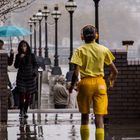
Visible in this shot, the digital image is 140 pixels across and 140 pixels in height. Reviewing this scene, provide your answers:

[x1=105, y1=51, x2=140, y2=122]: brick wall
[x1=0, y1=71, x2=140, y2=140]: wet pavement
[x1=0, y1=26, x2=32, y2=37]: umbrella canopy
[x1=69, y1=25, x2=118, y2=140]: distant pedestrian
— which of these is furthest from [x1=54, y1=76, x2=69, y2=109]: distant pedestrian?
[x1=69, y1=25, x2=118, y2=140]: distant pedestrian

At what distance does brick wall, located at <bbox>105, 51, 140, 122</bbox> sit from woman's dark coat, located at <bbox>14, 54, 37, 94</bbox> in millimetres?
2086

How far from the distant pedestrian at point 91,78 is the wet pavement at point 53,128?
4.80 ft

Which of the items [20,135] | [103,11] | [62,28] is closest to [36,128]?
[20,135]

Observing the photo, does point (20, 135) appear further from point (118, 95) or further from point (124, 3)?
point (124, 3)

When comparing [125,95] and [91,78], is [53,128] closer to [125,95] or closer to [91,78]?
[125,95]

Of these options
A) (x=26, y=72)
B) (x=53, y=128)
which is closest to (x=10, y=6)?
(x=26, y=72)

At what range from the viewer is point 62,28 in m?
103

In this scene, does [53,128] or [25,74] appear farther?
[25,74]

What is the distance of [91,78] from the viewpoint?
11359mm

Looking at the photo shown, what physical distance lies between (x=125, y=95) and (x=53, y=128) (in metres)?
1.67

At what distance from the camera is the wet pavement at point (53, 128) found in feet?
43.1

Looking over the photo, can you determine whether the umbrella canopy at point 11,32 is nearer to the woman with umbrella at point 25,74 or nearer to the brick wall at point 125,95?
the woman with umbrella at point 25,74

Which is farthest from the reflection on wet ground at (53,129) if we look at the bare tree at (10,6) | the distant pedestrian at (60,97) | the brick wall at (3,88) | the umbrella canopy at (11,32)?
the umbrella canopy at (11,32)

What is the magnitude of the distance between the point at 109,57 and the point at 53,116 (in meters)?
5.53
